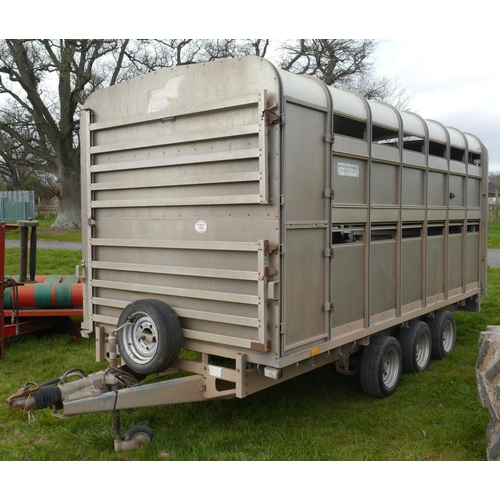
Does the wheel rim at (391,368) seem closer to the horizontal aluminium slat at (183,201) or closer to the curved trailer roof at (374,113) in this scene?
the curved trailer roof at (374,113)

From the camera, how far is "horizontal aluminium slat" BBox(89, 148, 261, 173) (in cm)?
412

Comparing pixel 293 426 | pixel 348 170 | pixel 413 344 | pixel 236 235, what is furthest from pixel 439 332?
pixel 236 235

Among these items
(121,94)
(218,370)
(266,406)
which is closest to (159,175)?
(121,94)

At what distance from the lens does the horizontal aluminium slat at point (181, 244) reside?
4.18 meters

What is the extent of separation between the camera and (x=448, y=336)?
284 inches

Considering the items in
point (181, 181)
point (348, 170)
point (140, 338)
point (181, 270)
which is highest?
point (348, 170)

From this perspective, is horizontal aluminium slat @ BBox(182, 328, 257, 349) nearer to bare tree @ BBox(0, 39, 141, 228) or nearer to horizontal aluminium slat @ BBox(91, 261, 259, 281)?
horizontal aluminium slat @ BBox(91, 261, 259, 281)

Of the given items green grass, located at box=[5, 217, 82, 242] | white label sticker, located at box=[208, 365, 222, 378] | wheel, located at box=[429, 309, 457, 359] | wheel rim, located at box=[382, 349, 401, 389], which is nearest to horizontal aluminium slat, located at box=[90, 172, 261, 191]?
white label sticker, located at box=[208, 365, 222, 378]

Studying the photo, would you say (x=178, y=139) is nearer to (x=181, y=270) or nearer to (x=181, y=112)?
(x=181, y=112)

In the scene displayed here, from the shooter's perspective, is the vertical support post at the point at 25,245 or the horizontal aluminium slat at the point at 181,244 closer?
the horizontal aluminium slat at the point at 181,244

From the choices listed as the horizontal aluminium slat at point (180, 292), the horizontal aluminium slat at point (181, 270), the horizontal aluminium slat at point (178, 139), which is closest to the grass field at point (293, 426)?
the horizontal aluminium slat at point (180, 292)

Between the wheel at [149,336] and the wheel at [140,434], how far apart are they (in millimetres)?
440

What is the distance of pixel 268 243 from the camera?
13.3ft

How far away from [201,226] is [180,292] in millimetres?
603
